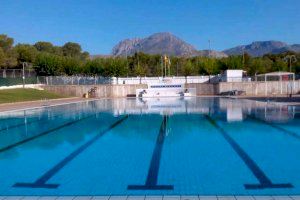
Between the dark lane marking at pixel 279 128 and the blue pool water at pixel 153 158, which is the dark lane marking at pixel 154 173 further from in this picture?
the dark lane marking at pixel 279 128

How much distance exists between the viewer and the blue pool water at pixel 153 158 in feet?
17.3

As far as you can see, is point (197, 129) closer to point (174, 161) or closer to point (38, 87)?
point (174, 161)

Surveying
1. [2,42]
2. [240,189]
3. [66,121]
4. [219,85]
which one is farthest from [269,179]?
[2,42]

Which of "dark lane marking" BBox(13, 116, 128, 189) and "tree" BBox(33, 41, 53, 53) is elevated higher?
"tree" BBox(33, 41, 53, 53)

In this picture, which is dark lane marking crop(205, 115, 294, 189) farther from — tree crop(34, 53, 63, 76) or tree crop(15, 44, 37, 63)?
tree crop(15, 44, 37, 63)

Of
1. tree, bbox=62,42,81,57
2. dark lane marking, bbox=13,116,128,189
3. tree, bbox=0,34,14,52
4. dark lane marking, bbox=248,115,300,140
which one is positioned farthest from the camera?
tree, bbox=62,42,81,57

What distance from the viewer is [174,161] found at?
23.1 feet

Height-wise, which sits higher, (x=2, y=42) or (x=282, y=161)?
(x=2, y=42)

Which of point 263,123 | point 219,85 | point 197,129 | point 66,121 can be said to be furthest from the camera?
point 219,85

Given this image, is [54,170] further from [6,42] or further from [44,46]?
[44,46]

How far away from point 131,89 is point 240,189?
3198 centimetres

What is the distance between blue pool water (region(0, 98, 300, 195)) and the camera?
5.26 meters

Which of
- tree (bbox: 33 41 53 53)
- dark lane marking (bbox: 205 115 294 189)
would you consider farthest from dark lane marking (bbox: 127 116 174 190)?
tree (bbox: 33 41 53 53)

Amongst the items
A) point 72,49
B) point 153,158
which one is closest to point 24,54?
point 72,49
